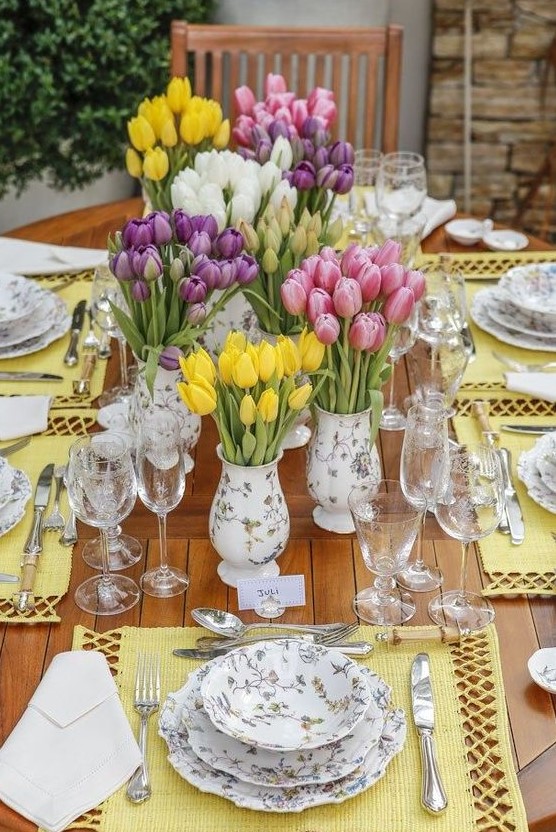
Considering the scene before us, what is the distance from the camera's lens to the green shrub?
10.4ft

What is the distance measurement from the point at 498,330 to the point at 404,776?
1.05 meters

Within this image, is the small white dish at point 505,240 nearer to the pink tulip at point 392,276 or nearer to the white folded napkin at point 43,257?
the white folded napkin at point 43,257

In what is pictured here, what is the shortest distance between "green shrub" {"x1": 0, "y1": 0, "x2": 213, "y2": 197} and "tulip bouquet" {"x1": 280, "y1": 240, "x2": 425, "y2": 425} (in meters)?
1.97

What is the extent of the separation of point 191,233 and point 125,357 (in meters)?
0.40

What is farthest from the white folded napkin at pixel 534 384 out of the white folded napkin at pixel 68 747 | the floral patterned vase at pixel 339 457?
the white folded napkin at pixel 68 747

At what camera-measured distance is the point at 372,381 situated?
4.98 ft

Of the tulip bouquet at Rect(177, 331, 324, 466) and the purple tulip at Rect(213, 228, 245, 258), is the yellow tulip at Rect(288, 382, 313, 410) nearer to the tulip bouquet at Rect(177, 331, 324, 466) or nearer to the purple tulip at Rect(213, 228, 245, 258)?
the tulip bouquet at Rect(177, 331, 324, 466)

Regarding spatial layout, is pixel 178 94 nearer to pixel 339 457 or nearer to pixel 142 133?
pixel 142 133

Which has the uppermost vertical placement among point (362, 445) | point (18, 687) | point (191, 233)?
point (191, 233)

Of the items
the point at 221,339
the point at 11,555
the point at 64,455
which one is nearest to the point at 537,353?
the point at 221,339

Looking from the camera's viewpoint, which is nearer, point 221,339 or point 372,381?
point 372,381

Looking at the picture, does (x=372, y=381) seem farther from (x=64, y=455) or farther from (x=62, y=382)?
(x=62, y=382)

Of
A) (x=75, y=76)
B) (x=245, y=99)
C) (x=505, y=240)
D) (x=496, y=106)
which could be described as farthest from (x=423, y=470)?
(x=496, y=106)

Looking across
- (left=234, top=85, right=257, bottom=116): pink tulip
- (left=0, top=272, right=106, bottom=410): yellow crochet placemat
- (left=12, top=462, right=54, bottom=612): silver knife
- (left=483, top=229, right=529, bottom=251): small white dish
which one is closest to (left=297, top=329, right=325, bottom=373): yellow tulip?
(left=12, top=462, right=54, bottom=612): silver knife
